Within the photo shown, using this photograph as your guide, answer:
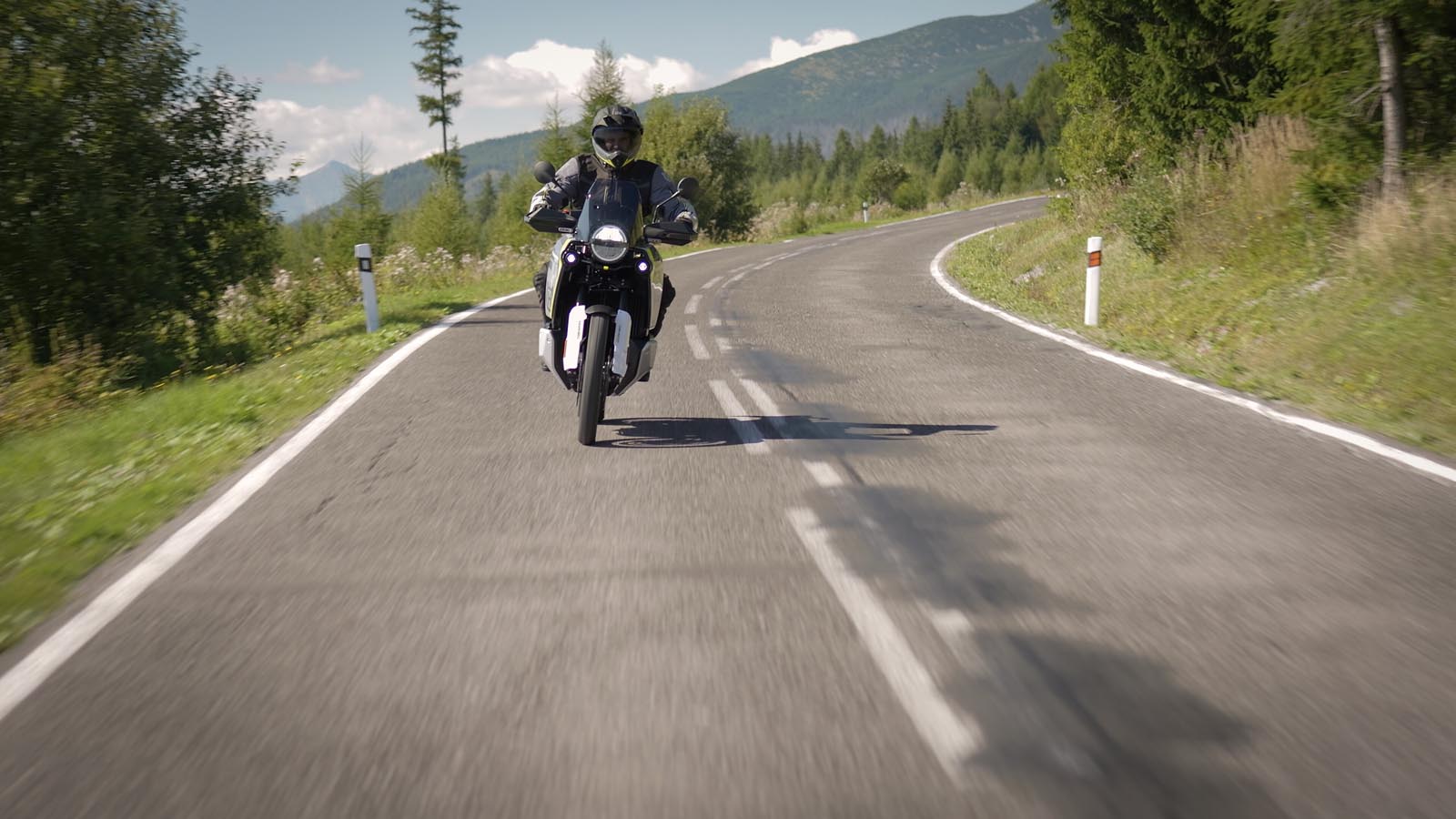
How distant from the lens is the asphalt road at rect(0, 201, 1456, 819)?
8.60 ft

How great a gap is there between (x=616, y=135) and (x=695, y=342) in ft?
14.8

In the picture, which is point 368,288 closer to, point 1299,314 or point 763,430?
point 763,430

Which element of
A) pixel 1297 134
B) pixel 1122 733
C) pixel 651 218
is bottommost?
pixel 1122 733

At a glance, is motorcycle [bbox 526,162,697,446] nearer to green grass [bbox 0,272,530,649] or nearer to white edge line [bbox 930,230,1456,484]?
green grass [bbox 0,272,530,649]

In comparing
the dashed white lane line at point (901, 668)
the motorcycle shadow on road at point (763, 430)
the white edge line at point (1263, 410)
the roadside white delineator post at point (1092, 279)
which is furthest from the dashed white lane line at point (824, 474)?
the roadside white delineator post at point (1092, 279)

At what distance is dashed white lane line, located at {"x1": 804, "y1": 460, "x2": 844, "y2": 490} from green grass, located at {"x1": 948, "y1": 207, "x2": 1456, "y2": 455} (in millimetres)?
3497

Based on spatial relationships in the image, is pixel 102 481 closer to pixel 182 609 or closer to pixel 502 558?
pixel 182 609

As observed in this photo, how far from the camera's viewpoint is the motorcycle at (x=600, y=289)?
20.8 ft

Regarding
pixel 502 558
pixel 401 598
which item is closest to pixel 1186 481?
pixel 502 558

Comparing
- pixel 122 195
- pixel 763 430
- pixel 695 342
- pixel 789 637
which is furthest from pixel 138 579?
pixel 122 195

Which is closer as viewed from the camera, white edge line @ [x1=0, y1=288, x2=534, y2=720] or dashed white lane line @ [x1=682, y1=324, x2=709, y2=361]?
white edge line @ [x1=0, y1=288, x2=534, y2=720]

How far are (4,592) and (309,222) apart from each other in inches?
3550

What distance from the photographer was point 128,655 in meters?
3.51

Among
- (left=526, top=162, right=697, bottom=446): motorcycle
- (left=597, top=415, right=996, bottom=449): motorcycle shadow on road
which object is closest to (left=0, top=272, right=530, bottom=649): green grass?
(left=526, top=162, right=697, bottom=446): motorcycle
